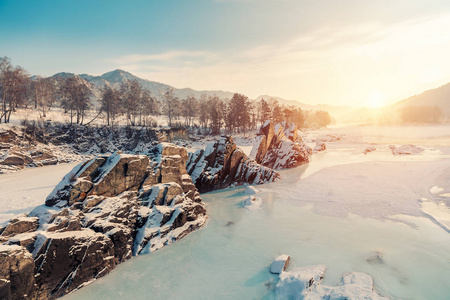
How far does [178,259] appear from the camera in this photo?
1270 cm

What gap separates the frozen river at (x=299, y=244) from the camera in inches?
410

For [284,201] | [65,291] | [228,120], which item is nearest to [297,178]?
[284,201]

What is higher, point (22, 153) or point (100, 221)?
point (22, 153)

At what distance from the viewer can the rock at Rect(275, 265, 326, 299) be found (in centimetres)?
944

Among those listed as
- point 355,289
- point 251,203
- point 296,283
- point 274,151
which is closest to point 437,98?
point 274,151

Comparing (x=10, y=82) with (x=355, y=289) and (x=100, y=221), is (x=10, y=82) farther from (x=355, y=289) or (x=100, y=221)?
(x=355, y=289)

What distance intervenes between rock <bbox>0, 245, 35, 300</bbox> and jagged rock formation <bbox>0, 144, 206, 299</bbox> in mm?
37

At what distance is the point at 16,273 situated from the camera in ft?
27.1

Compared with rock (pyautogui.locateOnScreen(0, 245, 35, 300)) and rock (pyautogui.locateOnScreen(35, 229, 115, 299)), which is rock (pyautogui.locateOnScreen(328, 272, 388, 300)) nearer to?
rock (pyautogui.locateOnScreen(35, 229, 115, 299))

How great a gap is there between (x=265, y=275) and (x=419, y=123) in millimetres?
148797

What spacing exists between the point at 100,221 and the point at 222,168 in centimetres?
1595

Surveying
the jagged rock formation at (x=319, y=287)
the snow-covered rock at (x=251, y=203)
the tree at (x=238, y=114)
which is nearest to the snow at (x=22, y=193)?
the jagged rock formation at (x=319, y=287)

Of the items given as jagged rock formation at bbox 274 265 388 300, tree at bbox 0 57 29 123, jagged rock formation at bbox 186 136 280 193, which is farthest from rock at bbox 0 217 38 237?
tree at bbox 0 57 29 123

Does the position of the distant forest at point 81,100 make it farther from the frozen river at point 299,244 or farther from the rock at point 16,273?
the rock at point 16,273
